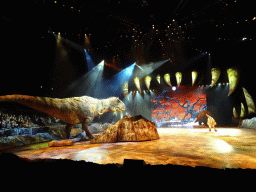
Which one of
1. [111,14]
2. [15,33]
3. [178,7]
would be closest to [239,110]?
[178,7]

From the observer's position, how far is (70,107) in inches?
203

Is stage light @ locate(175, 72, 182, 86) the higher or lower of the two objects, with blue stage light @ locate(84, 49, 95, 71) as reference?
lower

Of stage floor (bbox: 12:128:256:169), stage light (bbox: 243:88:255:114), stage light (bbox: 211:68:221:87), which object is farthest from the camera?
stage light (bbox: 211:68:221:87)

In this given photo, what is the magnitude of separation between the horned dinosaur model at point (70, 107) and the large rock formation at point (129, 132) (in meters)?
1.10

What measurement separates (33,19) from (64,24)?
1084 millimetres

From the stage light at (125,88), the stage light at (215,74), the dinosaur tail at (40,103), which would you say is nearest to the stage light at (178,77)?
the stage light at (215,74)

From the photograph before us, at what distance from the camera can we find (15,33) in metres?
5.16

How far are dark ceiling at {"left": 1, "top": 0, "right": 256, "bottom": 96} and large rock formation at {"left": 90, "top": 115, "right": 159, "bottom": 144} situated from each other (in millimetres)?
4005

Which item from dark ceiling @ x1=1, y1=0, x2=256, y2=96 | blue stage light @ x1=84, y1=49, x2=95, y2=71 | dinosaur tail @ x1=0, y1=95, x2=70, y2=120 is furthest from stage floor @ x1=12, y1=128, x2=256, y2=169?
blue stage light @ x1=84, y1=49, x2=95, y2=71

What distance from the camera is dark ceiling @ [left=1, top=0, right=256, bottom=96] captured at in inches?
A: 194

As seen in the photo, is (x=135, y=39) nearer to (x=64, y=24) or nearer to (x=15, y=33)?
(x=64, y=24)

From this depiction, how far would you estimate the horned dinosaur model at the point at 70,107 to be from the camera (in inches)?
164

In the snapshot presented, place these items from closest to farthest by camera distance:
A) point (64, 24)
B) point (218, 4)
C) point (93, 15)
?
point (218, 4), point (93, 15), point (64, 24)

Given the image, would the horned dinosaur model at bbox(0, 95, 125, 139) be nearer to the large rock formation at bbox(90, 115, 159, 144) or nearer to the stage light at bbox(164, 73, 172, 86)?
the large rock formation at bbox(90, 115, 159, 144)
